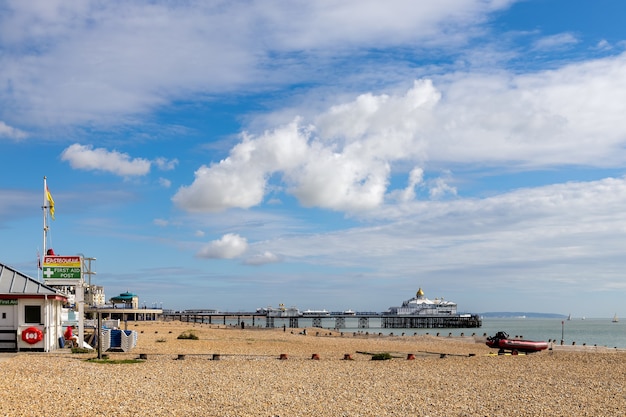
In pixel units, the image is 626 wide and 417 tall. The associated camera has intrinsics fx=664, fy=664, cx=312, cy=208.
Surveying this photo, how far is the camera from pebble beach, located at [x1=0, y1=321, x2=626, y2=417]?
14.8 metres

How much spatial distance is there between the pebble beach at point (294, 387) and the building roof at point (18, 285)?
8.14ft

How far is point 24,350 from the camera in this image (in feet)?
89.0

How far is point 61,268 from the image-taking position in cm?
3066

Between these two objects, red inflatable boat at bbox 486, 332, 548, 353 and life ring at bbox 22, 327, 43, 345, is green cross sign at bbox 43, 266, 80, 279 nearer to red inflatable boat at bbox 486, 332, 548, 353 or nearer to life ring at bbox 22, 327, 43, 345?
life ring at bbox 22, 327, 43, 345

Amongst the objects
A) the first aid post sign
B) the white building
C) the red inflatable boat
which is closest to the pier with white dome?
the white building

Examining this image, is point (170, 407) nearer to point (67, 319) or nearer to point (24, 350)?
point (24, 350)

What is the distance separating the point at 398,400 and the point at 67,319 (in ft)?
73.8

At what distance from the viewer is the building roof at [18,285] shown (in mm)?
26906

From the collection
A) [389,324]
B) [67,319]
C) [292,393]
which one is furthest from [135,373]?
[389,324]

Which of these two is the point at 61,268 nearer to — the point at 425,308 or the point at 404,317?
the point at 404,317

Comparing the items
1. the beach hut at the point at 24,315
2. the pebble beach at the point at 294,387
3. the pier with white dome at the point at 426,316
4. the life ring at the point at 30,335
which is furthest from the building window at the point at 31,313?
the pier with white dome at the point at 426,316

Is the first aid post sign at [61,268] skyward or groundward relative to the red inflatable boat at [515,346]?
skyward

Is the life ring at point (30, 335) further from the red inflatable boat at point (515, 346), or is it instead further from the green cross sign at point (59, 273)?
the red inflatable boat at point (515, 346)

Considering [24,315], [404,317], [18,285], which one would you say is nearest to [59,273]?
[18,285]
